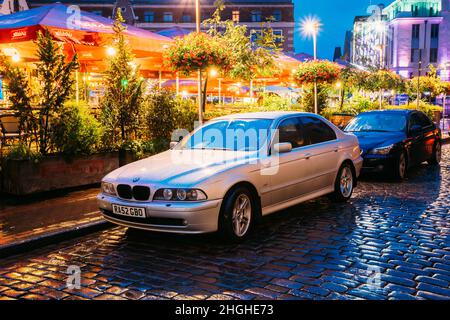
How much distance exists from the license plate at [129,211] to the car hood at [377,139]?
21.6 feet

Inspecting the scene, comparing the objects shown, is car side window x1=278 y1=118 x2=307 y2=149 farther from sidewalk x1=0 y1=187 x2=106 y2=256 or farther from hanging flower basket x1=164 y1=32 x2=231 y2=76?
hanging flower basket x1=164 y1=32 x2=231 y2=76

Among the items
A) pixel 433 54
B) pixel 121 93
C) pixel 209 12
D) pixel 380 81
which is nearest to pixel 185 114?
Answer: pixel 121 93

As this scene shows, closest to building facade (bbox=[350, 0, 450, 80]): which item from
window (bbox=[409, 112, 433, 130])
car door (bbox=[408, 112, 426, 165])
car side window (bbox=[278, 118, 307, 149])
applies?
window (bbox=[409, 112, 433, 130])

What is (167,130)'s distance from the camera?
37.8 ft

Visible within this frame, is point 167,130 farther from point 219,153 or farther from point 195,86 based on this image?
point 195,86

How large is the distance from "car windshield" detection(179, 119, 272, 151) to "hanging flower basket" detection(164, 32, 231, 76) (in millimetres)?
3900

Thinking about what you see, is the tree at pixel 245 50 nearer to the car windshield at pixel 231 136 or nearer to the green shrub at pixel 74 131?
the green shrub at pixel 74 131

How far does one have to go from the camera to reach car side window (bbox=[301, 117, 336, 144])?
7633 millimetres

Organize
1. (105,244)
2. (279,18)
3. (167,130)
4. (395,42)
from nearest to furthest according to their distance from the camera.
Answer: (105,244) < (167,130) < (279,18) < (395,42)

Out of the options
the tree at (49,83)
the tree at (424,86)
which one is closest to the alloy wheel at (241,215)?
the tree at (49,83)

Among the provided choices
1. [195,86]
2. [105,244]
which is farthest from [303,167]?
[195,86]

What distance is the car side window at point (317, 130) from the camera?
7633 millimetres
